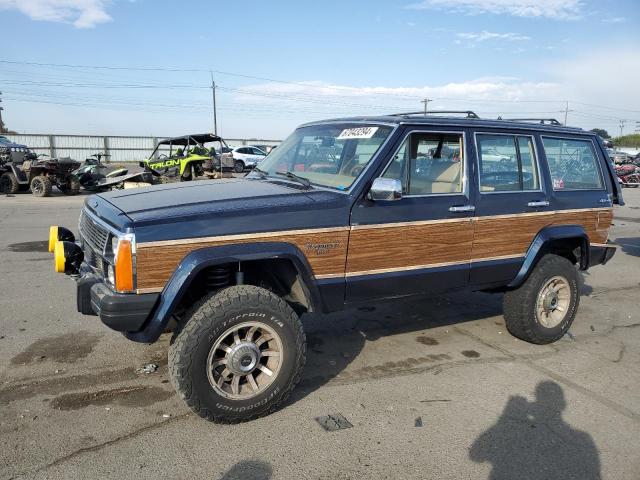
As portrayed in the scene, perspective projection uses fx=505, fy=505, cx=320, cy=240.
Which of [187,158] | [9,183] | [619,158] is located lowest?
[9,183]

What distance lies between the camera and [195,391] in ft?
10.2

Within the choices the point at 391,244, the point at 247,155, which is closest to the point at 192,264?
the point at 391,244

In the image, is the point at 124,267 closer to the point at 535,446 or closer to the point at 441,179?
the point at 441,179

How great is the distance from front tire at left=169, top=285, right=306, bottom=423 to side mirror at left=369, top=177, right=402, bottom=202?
0.99 metres

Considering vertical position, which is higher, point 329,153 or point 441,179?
point 329,153

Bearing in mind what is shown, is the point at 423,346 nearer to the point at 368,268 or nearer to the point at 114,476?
the point at 368,268

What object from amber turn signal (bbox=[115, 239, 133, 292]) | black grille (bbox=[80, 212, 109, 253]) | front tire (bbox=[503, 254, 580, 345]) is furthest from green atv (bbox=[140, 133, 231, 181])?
amber turn signal (bbox=[115, 239, 133, 292])

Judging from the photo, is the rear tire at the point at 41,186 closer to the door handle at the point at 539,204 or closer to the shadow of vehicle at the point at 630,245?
the door handle at the point at 539,204

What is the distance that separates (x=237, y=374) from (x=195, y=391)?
11.2 inches

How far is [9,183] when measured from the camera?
16094mm

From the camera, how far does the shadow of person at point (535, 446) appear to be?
287cm

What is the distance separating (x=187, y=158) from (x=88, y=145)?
21.6 m

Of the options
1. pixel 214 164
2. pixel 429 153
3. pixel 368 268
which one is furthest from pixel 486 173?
pixel 214 164

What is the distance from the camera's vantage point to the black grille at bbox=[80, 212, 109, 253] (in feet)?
10.6
